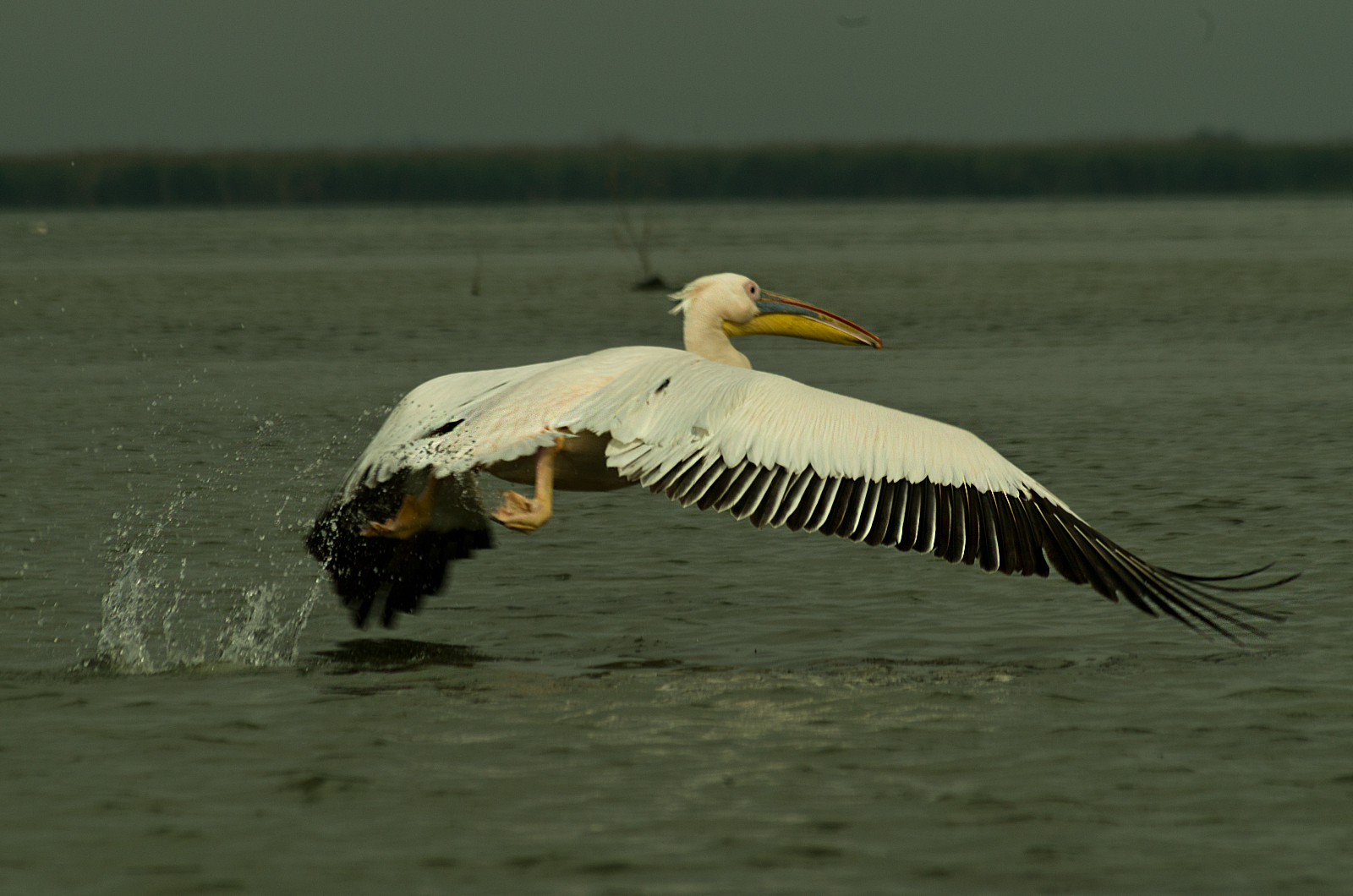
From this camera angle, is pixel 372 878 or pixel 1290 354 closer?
pixel 372 878

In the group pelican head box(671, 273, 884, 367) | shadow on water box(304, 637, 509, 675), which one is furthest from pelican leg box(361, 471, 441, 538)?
pelican head box(671, 273, 884, 367)

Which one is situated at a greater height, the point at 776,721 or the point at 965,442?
the point at 965,442

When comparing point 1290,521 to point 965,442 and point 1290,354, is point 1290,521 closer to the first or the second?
point 965,442

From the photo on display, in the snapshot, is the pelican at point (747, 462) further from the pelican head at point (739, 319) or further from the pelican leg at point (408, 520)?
the pelican head at point (739, 319)

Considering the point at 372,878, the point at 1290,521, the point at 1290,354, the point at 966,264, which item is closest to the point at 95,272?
the point at 966,264

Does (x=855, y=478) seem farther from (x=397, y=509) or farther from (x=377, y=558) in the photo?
(x=377, y=558)

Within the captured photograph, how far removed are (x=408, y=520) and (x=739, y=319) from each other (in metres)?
1.68

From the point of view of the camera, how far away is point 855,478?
17.7 ft

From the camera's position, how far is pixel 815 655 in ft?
19.0

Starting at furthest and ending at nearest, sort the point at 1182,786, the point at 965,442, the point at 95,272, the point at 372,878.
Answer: the point at 95,272 < the point at 965,442 < the point at 1182,786 < the point at 372,878

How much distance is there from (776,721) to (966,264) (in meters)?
26.7

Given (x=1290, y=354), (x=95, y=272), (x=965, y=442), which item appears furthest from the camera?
(x=95, y=272)

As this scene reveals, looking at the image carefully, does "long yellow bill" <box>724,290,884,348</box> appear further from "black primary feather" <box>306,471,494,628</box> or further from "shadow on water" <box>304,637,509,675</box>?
"shadow on water" <box>304,637,509,675</box>

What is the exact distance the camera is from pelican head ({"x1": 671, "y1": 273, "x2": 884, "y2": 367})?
690 centimetres
